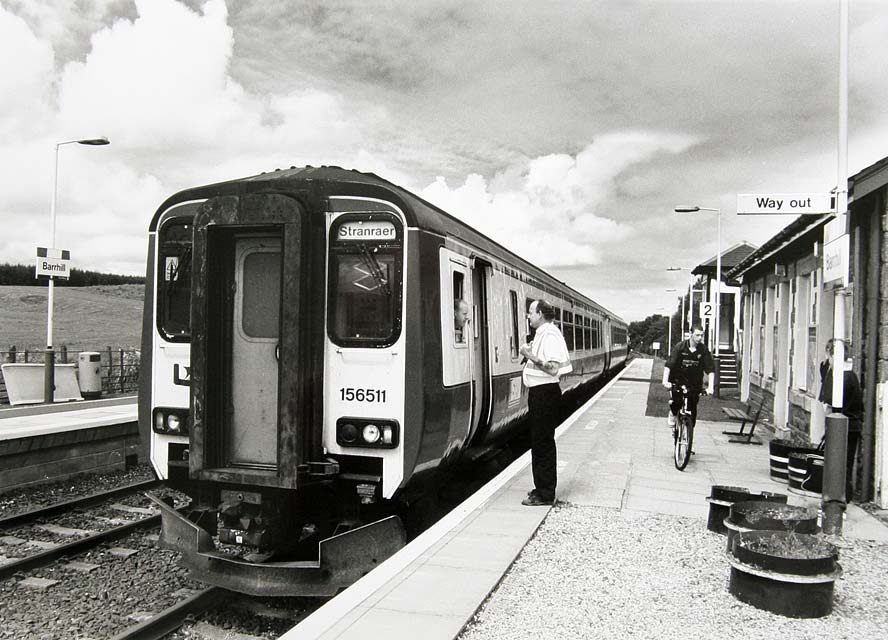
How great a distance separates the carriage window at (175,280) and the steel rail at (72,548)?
2.20 m

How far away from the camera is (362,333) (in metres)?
5.59

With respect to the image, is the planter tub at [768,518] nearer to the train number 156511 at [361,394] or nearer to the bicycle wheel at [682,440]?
the train number 156511 at [361,394]

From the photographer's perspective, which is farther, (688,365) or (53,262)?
(53,262)

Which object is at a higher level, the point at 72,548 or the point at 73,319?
the point at 73,319

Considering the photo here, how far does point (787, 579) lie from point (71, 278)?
76329mm

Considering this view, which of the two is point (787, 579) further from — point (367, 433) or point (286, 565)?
point (286, 565)

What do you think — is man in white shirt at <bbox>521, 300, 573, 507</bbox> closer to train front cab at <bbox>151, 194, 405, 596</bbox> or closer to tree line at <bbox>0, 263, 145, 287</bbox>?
train front cab at <bbox>151, 194, 405, 596</bbox>

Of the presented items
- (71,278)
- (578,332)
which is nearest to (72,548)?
A: (578,332)

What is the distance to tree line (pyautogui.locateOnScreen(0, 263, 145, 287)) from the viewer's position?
6650 cm

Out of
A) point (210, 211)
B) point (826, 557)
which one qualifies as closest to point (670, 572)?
point (826, 557)

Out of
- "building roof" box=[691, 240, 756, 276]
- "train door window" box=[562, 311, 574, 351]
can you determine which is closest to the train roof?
"train door window" box=[562, 311, 574, 351]

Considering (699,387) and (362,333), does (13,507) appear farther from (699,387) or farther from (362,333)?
(699,387)

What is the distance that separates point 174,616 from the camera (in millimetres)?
5109

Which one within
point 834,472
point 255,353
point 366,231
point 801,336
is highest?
point 366,231
